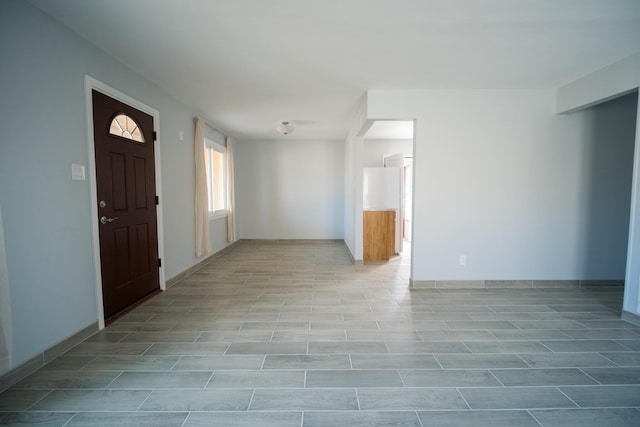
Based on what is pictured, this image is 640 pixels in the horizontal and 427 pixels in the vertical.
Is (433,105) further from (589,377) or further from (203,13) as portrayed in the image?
(589,377)

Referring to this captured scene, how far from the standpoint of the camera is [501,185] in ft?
12.5

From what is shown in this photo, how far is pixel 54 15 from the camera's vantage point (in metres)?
2.15

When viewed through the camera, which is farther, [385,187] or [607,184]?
[385,187]

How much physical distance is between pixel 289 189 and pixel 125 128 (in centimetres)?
451

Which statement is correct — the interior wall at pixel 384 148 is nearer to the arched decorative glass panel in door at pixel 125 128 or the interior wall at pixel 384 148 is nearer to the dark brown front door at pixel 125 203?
the dark brown front door at pixel 125 203

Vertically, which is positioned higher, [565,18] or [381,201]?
[565,18]

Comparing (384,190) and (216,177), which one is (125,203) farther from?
(384,190)

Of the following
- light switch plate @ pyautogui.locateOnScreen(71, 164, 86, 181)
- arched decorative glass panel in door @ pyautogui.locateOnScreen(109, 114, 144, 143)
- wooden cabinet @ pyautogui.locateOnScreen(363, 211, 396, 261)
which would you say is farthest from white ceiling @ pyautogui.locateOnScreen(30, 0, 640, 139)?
wooden cabinet @ pyautogui.locateOnScreen(363, 211, 396, 261)

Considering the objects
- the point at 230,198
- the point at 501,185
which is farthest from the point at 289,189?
the point at 501,185

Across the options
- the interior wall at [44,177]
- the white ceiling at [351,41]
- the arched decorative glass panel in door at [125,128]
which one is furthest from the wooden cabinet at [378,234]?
the interior wall at [44,177]

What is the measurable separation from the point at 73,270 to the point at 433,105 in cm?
415

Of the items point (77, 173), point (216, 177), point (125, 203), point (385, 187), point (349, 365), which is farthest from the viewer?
point (216, 177)

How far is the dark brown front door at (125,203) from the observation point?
9.07 feet

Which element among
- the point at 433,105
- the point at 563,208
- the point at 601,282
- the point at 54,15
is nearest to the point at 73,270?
the point at 54,15
